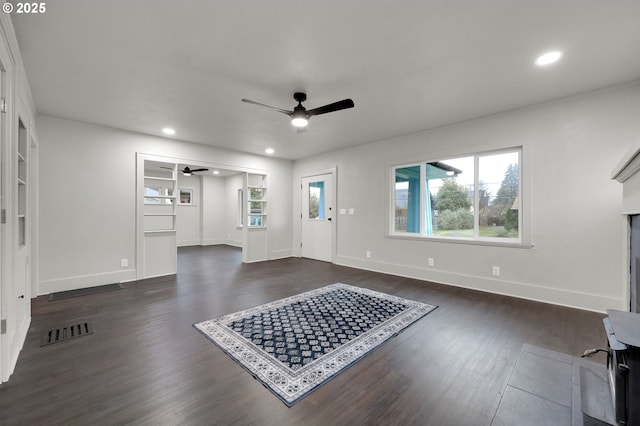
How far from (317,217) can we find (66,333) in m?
4.84

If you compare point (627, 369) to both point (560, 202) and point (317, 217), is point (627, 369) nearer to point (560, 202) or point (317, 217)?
point (560, 202)

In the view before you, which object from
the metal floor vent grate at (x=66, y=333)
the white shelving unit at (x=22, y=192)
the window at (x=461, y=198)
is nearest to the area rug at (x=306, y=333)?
the metal floor vent grate at (x=66, y=333)

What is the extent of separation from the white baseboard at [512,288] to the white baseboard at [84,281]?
4469mm

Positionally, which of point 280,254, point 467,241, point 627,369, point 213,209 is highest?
point 213,209

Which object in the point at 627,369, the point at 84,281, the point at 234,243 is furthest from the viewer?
the point at 234,243

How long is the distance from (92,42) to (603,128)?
17.5 ft

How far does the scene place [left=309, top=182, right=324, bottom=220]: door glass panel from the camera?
21.5ft

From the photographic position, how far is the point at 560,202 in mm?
3361

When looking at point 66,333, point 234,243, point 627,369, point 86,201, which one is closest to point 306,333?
point 627,369

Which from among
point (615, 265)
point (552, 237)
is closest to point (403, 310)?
point (552, 237)

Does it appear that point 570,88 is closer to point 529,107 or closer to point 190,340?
point 529,107

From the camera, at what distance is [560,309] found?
321cm

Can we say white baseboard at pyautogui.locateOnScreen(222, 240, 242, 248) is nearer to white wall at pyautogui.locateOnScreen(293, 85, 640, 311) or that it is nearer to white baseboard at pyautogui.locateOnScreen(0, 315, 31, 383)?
white wall at pyautogui.locateOnScreen(293, 85, 640, 311)

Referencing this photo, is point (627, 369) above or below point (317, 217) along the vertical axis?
below
